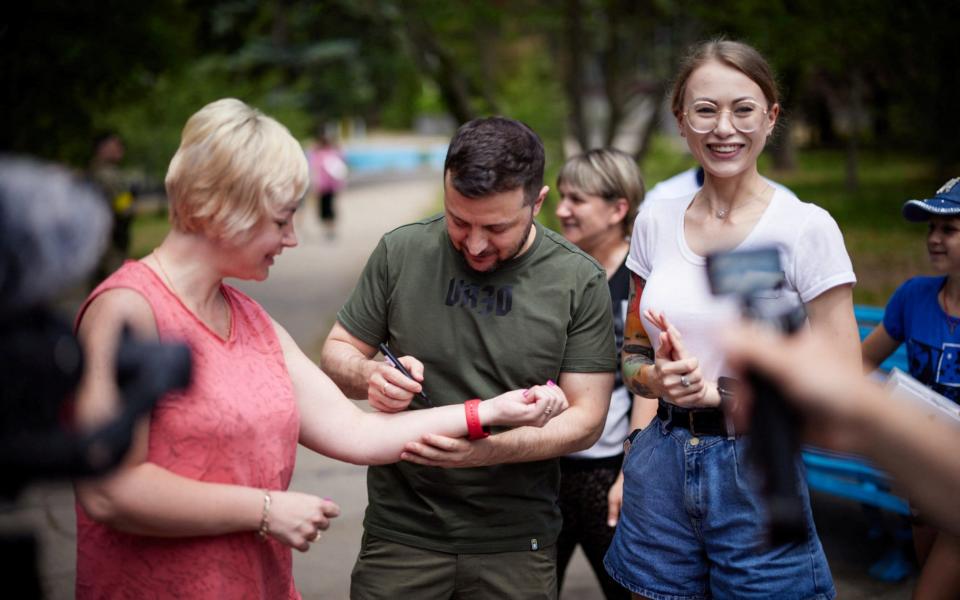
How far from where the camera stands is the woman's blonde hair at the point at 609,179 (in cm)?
385

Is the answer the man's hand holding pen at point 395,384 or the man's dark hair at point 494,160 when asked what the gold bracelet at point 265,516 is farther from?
the man's dark hair at point 494,160

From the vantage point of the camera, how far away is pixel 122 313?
2.03 m

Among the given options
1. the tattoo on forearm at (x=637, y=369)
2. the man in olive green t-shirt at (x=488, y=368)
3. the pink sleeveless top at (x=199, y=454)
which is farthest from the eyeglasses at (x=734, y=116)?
the pink sleeveless top at (x=199, y=454)

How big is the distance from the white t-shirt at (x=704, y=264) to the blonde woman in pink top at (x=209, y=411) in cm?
96

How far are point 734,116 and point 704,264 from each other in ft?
1.42

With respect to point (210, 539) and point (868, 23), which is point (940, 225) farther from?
point (868, 23)

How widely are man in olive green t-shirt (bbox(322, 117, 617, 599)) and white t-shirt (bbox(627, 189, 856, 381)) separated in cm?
21

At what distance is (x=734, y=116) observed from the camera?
257 centimetres

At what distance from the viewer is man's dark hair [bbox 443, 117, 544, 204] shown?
2521 millimetres

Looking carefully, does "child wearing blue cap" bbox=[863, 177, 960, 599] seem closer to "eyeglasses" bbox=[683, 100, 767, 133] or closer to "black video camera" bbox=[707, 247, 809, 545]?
"eyeglasses" bbox=[683, 100, 767, 133]

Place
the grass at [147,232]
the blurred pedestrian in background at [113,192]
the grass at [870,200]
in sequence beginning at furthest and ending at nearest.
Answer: the grass at [147,232], the grass at [870,200], the blurred pedestrian in background at [113,192]

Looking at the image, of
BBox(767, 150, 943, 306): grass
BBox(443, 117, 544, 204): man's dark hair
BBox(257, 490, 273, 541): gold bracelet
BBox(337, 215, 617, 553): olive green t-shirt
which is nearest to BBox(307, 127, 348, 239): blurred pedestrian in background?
BBox(767, 150, 943, 306): grass

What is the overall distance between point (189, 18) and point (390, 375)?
42.7 ft

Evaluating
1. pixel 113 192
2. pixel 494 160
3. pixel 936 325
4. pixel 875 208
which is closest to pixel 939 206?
pixel 936 325
